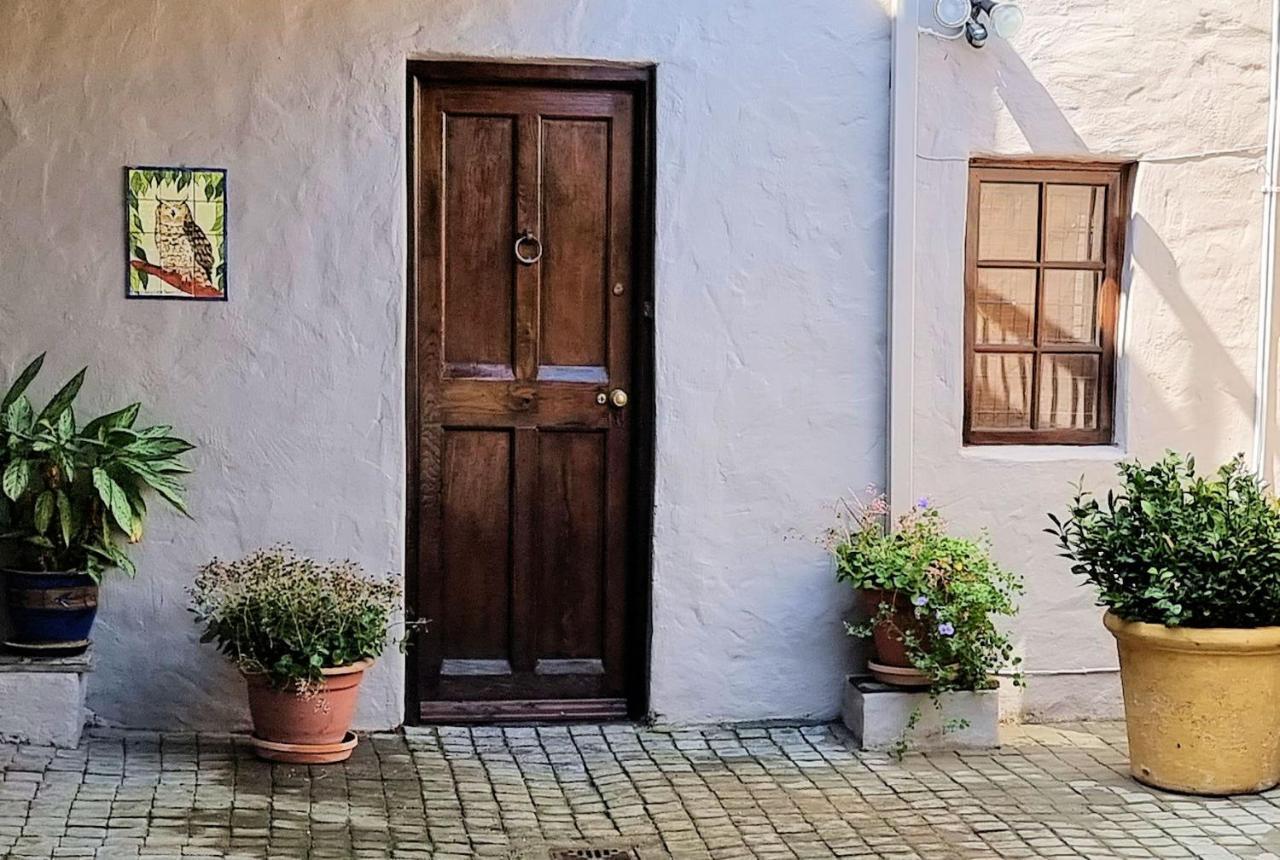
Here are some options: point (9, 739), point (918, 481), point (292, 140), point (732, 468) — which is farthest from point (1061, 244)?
point (9, 739)

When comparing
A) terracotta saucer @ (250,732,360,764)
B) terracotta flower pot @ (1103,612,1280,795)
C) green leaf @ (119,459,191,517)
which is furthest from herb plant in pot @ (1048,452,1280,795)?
green leaf @ (119,459,191,517)

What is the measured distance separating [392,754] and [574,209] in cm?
208

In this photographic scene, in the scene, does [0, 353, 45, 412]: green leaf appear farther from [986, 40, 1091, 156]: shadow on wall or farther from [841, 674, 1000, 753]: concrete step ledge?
[986, 40, 1091, 156]: shadow on wall

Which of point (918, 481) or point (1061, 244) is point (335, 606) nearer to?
point (918, 481)

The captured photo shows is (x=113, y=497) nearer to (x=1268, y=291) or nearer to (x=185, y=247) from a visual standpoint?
(x=185, y=247)

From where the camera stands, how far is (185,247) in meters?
5.55

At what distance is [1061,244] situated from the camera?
6.08 meters

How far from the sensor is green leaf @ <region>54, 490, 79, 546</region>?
518 centimetres

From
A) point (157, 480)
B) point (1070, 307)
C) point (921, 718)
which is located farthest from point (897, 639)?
point (157, 480)

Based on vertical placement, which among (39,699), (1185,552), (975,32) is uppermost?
(975,32)

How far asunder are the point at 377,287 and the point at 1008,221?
2.43 m

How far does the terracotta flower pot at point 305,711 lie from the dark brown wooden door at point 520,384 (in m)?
0.58

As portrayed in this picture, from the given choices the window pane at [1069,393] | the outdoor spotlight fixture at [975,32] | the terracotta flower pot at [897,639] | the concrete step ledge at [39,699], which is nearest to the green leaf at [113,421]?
the concrete step ledge at [39,699]

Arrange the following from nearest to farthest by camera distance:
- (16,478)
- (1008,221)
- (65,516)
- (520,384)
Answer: (16,478) → (65,516) → (520,384) → (1008,221)
